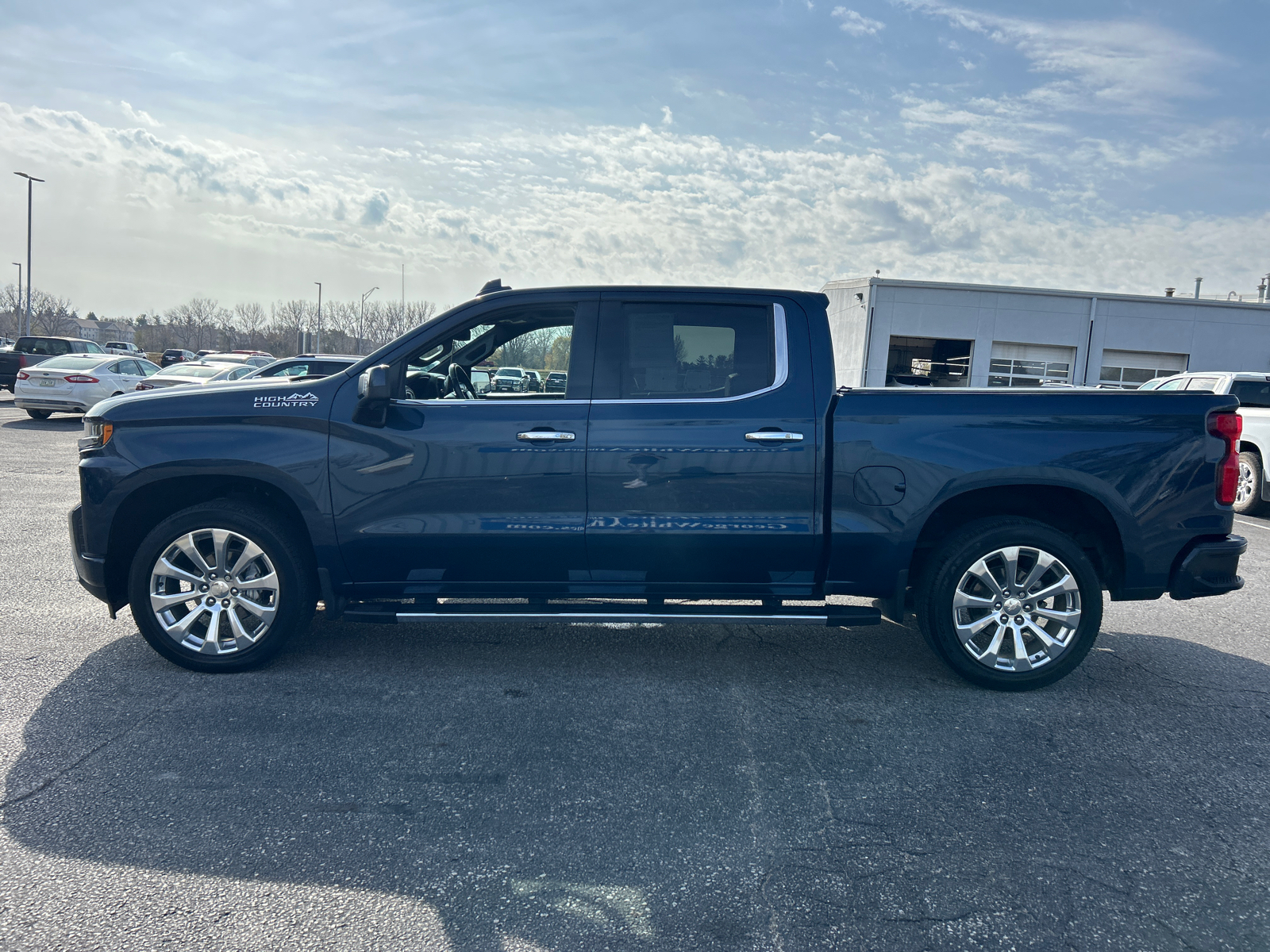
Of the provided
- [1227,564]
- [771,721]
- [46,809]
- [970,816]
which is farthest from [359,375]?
[1227,564]

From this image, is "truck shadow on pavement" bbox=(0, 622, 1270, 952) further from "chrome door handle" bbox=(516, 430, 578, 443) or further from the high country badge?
the high country badge

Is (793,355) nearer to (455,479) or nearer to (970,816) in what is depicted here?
(455,479)

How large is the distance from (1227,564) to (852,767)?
243 cm

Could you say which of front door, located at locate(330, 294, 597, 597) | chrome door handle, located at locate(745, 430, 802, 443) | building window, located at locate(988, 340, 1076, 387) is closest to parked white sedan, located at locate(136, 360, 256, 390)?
front door, located at locate(330, 294, 597, 597)

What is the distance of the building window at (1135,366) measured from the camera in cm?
3309

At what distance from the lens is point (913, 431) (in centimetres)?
439

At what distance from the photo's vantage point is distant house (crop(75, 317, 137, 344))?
11497 centimetres

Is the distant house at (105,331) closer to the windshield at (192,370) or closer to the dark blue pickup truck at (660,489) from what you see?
the windshield at (192,370)

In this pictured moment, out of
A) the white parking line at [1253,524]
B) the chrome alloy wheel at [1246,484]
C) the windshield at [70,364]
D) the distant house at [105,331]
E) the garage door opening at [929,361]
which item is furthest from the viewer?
the distant house at [105,331]

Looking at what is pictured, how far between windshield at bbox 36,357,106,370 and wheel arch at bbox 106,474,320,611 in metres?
17.6

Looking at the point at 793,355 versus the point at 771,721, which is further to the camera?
the point at 793,355

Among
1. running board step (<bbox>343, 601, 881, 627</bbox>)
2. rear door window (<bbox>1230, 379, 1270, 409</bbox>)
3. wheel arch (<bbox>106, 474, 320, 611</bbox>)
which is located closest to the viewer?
running board step (<bbox>343, 601, 881, 627</bbox>)

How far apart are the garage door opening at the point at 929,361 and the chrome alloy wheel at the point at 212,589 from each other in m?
30.5

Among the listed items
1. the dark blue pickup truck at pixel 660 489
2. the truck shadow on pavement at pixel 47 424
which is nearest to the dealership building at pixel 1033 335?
the truck shadow on pavement at pixel 47 424
